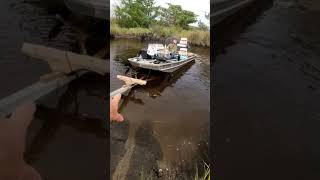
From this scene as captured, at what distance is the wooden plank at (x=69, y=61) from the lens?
139 centimetres

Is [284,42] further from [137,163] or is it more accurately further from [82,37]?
[137,163]

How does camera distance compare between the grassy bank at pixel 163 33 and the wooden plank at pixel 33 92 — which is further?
the grassy bank at pixel 163 33

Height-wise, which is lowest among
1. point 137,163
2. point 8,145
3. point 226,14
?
point 137,163

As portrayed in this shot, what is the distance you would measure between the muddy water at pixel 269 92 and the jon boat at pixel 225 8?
0.04 m

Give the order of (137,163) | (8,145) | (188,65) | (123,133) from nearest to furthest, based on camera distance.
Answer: (8,145)
(137,163)
(123,133)
(188,65)

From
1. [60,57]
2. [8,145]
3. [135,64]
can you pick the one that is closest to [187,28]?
[135,64]

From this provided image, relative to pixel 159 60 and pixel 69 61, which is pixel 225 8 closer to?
pixel 69 61

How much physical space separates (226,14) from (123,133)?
135 centimetres

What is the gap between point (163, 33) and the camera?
2.60m

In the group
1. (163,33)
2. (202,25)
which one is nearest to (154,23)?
(163,33)

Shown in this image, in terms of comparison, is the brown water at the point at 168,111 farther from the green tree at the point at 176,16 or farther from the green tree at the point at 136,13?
the green tree at the point at 176,16

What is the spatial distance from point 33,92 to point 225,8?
97 cm

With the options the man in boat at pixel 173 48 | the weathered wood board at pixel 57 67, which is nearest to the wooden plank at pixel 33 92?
the weathered wood board at pixel 57 67

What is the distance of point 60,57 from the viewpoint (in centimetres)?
143
